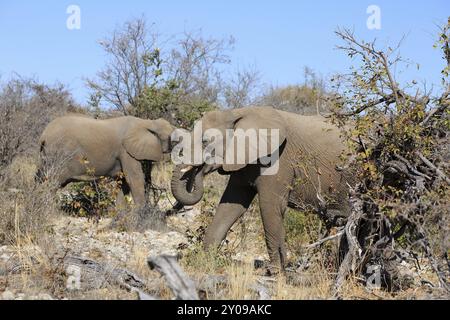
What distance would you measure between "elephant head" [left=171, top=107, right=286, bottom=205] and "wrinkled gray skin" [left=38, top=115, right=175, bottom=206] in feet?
16.5

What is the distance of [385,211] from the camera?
24.0ft

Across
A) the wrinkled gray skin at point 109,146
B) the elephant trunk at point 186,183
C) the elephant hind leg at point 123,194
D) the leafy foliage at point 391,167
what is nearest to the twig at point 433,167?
the leafy foliage at point 391,167

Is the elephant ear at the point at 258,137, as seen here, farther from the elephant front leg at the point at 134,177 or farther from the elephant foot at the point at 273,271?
the elephant front leg at the point at 134,177

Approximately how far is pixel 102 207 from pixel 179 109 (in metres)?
5.01

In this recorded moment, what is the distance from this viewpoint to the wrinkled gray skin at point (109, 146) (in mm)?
15023

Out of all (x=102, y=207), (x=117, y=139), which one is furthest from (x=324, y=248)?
(x=117, y=139)

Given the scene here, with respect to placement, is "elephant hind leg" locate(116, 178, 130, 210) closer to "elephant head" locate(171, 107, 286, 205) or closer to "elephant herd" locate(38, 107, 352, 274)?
"elephant head" locate(171, 107, 286, 205)

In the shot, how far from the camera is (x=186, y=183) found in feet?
32.6

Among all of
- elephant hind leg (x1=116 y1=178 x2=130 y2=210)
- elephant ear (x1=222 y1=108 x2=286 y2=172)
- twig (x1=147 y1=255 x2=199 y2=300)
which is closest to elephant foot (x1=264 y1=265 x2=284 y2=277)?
elephant ear (x1=222 y1=108 x2=286 y2=172)

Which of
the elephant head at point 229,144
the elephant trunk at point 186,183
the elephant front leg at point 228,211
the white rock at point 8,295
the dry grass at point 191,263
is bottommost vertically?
the white rock at point 8,295

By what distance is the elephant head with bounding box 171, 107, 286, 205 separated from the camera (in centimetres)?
946

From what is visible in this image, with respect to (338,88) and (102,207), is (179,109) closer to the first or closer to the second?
(102,207)

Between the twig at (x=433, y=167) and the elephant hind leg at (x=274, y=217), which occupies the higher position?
the twig at (x=433, y=167)
